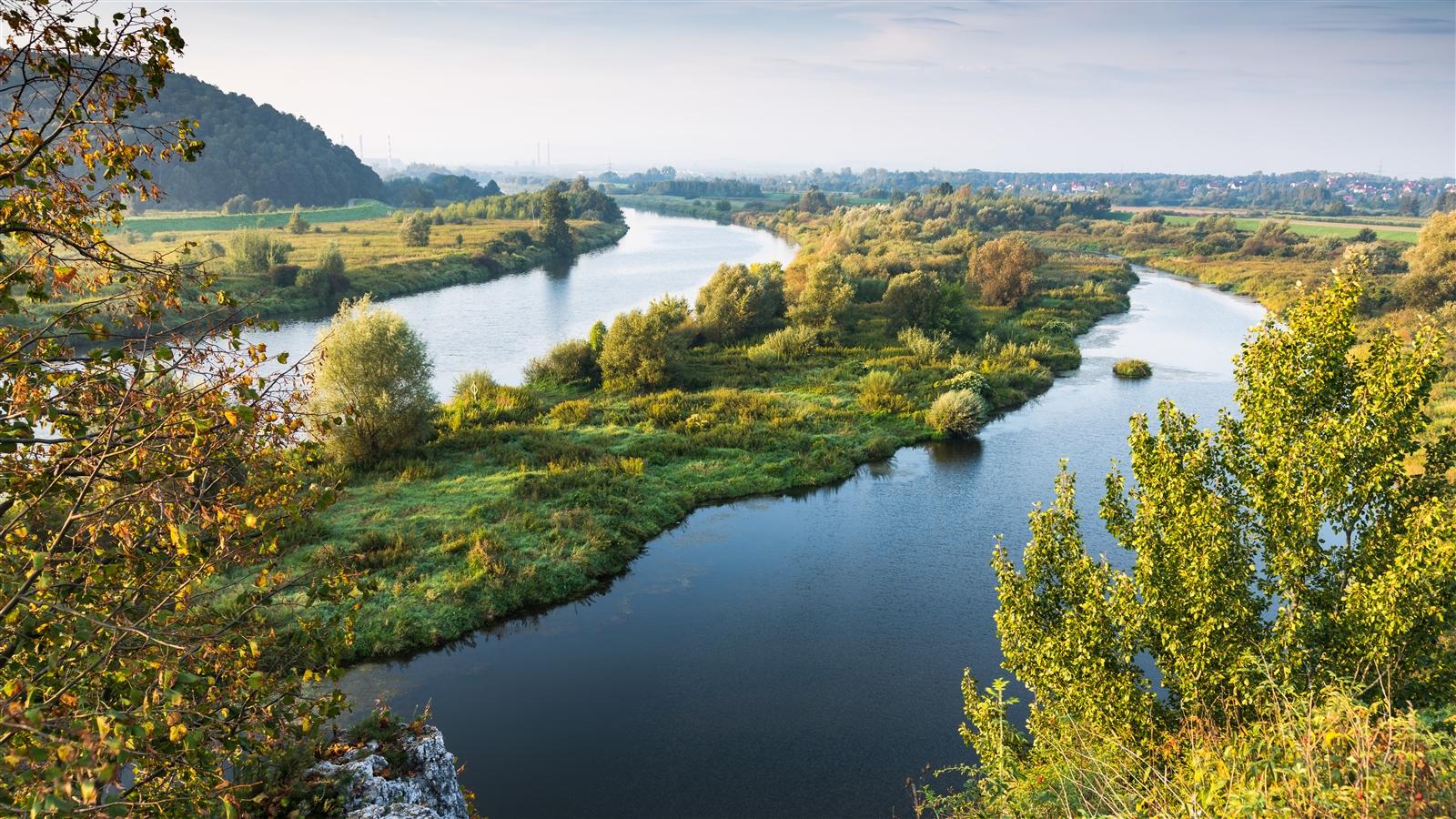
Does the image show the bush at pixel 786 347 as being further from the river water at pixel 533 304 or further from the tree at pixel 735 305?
the river water at pixel 533 304

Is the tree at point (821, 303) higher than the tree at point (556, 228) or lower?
lower

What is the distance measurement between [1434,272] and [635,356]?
54165mm

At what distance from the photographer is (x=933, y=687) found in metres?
18.7

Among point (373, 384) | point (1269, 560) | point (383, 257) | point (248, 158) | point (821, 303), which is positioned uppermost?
point (248, 158)

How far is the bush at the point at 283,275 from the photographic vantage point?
220 feet

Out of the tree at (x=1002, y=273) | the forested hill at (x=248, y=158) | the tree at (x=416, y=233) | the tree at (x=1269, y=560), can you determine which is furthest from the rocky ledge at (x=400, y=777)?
the forested hill at (x=248, y=158)

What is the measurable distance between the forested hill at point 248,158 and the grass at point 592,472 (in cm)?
12311

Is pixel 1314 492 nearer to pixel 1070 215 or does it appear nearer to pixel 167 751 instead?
pixel 167 751

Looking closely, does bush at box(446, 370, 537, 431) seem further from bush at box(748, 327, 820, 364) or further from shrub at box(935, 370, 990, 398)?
shrub at box(935, 370, 990, 398)

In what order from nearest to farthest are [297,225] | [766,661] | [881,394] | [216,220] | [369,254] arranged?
1. [766,661]
2. [881,394]
3. [369,254]
4. [297,225]
5. [216,220]

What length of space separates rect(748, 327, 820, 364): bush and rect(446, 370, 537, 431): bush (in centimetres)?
1630

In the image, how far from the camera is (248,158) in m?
144

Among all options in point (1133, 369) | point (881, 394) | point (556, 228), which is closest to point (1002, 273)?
point (1133, 369)

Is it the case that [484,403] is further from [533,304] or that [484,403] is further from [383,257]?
[383,257]
